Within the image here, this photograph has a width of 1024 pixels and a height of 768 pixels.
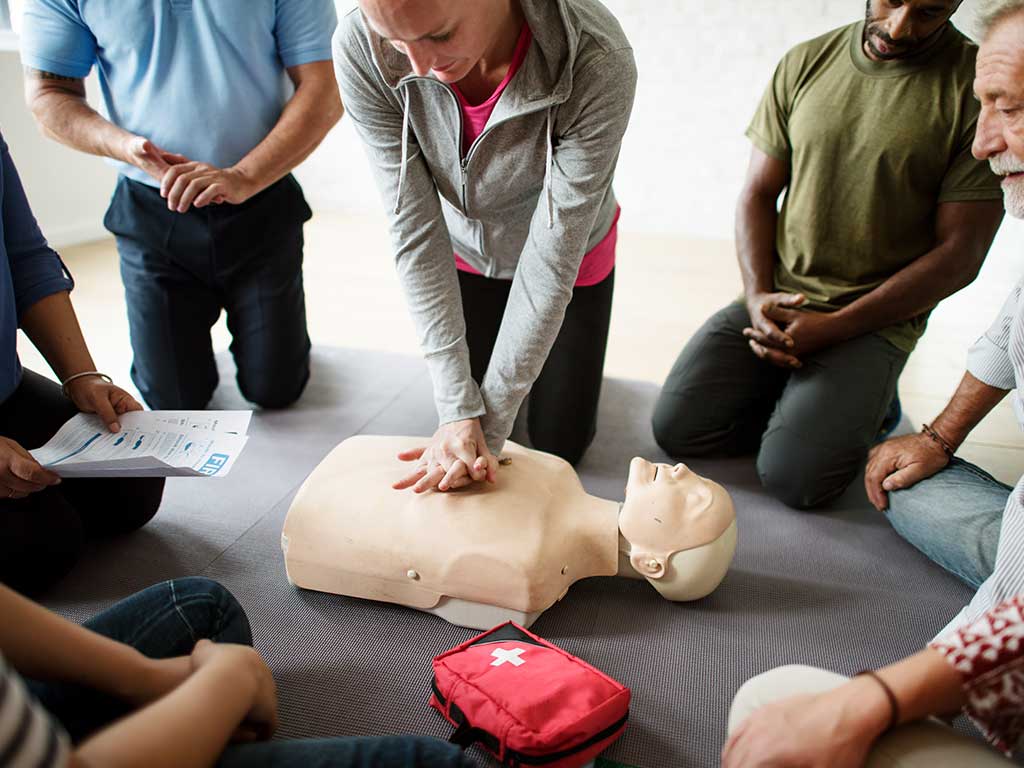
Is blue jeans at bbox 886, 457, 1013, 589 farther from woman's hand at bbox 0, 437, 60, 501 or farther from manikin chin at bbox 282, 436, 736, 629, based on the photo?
woman's hand at bbox 0, 437, 60, 501

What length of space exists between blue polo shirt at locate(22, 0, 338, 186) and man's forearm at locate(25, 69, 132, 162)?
0.04 meters

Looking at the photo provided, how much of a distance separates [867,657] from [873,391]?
25.1 inches

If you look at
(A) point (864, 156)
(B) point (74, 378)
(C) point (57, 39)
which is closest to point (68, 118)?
(C) point (57, 39)

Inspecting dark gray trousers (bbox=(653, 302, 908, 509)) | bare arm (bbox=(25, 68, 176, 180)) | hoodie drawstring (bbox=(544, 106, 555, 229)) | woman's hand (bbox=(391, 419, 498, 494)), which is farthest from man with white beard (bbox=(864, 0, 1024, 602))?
bare arm (bbox=(25, 68, 176, 180))

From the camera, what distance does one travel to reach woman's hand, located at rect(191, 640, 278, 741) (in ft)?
2.66

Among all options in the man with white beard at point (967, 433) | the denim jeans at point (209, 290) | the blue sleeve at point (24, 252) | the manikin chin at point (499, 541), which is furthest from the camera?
the denim jeans at point (209, 290)

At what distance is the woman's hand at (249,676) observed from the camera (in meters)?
0.81

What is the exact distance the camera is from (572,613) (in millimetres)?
1373

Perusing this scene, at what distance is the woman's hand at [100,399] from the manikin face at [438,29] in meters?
0.85

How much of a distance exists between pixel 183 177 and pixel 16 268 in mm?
439

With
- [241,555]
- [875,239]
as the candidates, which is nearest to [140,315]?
[241,555]

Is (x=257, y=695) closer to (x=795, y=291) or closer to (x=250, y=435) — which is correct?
(x=250, y=435)

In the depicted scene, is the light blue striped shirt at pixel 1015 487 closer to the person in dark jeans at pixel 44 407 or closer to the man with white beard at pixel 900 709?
the man with white beard at pixel 900 709

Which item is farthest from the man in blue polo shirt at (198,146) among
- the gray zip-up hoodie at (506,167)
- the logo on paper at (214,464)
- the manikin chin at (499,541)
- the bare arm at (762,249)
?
the bare arm at (762,249)
